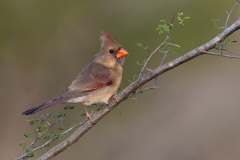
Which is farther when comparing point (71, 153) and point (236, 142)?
point (236, 142)

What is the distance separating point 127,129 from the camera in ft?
39.3

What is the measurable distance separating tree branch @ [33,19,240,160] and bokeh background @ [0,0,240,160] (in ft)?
18.0

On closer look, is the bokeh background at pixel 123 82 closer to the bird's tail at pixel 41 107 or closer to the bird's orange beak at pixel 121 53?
the bird's orange beak at pixel 121 53

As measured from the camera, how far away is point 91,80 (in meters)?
5.91

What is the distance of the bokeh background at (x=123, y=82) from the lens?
11211mm

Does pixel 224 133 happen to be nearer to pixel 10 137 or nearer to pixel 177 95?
pixel 177 95

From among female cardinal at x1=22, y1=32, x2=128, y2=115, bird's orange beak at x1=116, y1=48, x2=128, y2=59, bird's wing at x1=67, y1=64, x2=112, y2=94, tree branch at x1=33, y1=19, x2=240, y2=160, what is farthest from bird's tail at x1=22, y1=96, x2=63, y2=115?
bird's orange beak at x1=116, y1=48, x2=128, y2=59

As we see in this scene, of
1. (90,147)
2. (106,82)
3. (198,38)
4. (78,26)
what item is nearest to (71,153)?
(90,147)

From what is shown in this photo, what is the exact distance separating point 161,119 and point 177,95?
739 mm

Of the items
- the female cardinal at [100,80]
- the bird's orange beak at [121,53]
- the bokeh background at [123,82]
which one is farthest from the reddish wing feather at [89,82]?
the bokeh background at [123,82]

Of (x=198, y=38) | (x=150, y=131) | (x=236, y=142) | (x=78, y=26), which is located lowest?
(x=236, y=142)

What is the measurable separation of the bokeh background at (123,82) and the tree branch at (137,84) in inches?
217

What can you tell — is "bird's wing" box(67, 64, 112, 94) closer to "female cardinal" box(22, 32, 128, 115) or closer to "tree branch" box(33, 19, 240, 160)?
"female cardinal" box(22, 32, 128, 115)

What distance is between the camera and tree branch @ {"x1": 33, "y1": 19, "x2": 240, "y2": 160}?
15.3 feet
